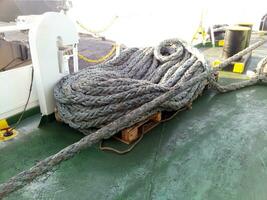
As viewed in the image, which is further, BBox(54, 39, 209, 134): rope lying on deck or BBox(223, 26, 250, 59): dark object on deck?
BBox(223, 26, 250, 59): dark object on deck

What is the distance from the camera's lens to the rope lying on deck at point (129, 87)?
57.9 inches

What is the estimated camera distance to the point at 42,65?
2.28 metres

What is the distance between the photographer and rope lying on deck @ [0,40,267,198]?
147 cm

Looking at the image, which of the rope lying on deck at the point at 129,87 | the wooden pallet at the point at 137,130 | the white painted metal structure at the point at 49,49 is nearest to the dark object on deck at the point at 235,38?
the rope lying on deck at the point at 129,87

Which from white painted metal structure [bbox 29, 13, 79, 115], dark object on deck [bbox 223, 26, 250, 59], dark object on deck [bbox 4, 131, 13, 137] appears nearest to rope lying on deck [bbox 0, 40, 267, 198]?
white painted metal structure [bbox 29, 13, 79, 115]

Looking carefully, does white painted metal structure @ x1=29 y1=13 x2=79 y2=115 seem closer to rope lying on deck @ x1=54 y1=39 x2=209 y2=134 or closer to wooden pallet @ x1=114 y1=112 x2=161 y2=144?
rope lying on deck @ x1=54 y1=39 x2=209 y2=134

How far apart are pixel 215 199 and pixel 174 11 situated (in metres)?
5.13

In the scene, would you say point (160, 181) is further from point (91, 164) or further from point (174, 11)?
point (174, 11)

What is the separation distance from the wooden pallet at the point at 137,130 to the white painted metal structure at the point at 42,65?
33.7 inches

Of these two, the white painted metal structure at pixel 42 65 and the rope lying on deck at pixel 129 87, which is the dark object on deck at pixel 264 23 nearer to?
the rope lying on deck at pixel 129 87

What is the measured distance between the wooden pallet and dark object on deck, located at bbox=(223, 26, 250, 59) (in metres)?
2.44

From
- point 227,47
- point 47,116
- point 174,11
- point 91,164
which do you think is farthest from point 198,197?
point 174,11

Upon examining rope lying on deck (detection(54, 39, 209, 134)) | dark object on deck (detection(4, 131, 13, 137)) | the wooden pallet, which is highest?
rope lying on deck (detection(54, 39, 209, 134))

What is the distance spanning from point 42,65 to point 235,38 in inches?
124
